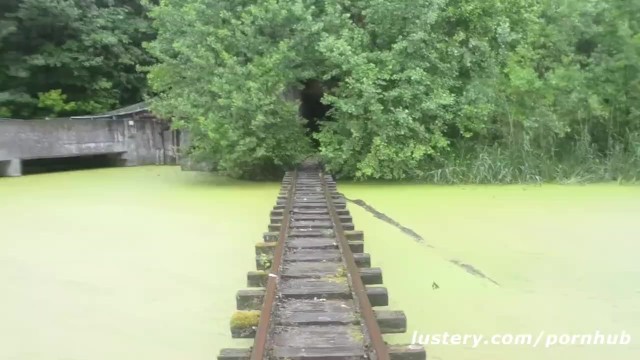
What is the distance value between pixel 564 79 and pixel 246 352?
11.5 m

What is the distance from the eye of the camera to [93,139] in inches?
643

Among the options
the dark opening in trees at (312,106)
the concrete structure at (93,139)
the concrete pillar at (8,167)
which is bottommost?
the concrete pillar at (8,167)

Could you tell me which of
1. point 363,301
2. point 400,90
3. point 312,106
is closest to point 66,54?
point 312,106

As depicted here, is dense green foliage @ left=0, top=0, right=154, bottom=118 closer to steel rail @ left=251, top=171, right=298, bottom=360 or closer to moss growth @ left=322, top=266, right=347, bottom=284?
steel rail @ left=251, top=171, right=298, bottom=360

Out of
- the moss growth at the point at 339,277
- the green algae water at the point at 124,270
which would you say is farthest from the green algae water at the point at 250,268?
the moss growth at the point at 339,277

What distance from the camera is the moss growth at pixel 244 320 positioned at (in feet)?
11.7

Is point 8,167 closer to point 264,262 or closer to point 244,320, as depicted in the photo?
point 264,262

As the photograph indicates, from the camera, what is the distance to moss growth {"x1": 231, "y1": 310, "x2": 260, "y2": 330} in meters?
3.57

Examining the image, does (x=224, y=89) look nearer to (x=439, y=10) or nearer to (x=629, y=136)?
(x=439, y=10)

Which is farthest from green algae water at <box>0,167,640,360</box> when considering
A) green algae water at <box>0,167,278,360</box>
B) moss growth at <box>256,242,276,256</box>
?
moss growth at <box>256,242,276,256</box>

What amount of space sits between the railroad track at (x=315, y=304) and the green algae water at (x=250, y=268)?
322mm

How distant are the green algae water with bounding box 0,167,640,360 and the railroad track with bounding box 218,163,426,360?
32 cm

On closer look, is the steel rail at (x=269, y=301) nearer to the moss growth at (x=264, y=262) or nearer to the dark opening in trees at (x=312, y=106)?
the moss growth at (x=264, y=262)

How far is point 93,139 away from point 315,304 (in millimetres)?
13661
